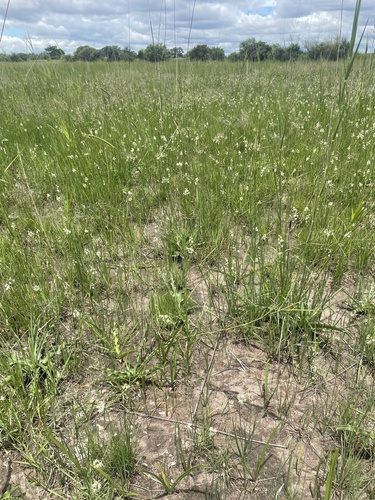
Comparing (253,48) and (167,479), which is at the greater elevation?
(253,48)

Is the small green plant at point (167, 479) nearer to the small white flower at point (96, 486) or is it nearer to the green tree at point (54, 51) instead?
the small white flower at point (96, 486)

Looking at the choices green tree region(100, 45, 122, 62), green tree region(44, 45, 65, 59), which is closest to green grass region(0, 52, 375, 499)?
green tree region(44, 45, 65, 59)

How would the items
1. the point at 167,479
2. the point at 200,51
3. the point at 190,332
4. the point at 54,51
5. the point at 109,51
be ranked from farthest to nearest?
the point at 109,51 < the point at 200,51 < the point at 54,51 < the point at 190,332 < the point at 167,479

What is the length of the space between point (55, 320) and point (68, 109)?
449 cm

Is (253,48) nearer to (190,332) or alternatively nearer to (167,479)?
(190,332)

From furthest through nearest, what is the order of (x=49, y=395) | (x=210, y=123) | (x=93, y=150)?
(x=210, y=123) → (x=93, y=150) → (x=49, y=395)

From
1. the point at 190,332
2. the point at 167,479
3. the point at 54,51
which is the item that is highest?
the point at 54,51

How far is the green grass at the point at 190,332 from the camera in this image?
4.91 ft

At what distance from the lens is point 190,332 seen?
2.12 metres

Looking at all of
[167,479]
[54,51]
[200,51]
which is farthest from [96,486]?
[200,51]

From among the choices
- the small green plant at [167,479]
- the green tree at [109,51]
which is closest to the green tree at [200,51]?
the green tree at [109,51]

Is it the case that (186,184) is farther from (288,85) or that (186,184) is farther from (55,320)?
(288,85)

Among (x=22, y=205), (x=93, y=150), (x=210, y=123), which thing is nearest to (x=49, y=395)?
(x=22, y=205)

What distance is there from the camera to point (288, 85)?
7.71m
